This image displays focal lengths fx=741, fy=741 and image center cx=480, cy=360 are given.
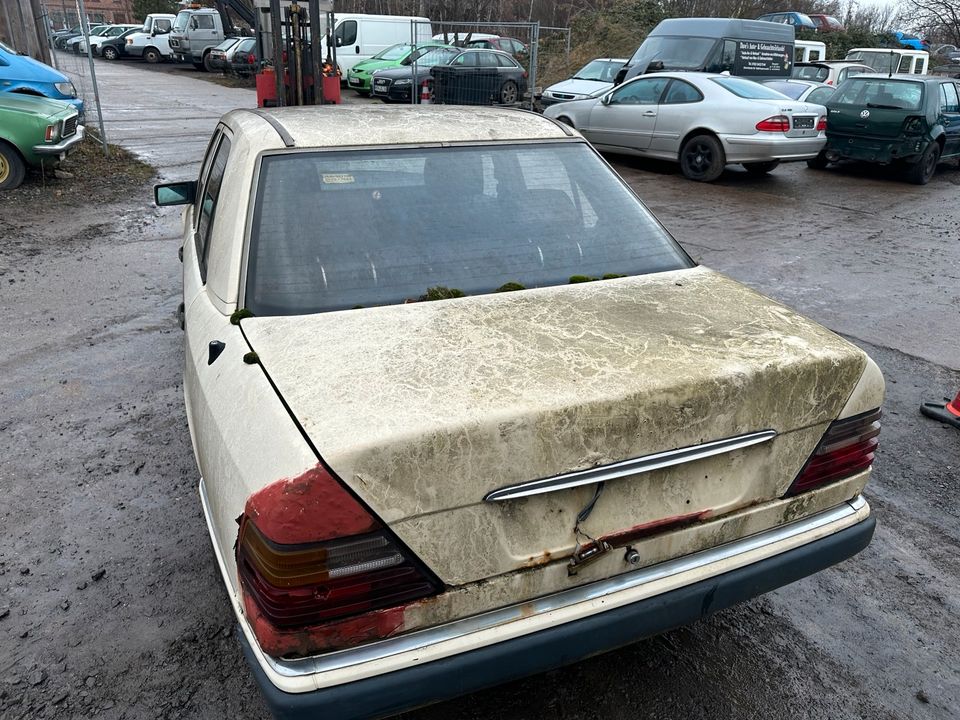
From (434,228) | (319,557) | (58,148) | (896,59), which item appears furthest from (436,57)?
(319,557)

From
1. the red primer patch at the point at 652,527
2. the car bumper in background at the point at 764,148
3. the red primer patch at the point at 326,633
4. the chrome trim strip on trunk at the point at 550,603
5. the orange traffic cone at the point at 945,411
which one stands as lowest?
the orange traffic cone at the point at 945,411

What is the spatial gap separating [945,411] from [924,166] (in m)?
9.64

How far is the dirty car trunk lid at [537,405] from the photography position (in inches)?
69.1

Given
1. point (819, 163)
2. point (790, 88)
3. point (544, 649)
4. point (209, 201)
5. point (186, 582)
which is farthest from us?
point (790, 88)

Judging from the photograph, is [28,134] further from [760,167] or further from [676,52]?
[676,52]

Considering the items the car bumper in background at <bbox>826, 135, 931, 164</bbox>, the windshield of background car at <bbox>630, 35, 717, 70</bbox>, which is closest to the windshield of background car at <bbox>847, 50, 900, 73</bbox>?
the windshield of background car at <bbox>630, 35, 717, 70</bbox>

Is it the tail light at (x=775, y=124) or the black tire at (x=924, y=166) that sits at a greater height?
the tail light at (x=775, y=124)

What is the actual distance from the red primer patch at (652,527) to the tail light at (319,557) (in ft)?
1.70

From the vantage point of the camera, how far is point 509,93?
712 inches

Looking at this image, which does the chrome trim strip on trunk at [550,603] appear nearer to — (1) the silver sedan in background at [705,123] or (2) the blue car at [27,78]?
(1) the silver sedan in background at [705,123]

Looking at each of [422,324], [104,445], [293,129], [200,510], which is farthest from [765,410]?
[104,445]

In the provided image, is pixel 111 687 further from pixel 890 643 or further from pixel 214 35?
pixel 214 35

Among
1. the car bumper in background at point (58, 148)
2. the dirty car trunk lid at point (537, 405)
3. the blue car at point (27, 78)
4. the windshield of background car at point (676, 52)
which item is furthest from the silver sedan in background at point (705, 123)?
the dirty car trunk lid at point (537, 405)

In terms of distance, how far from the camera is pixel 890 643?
9.08 feet
